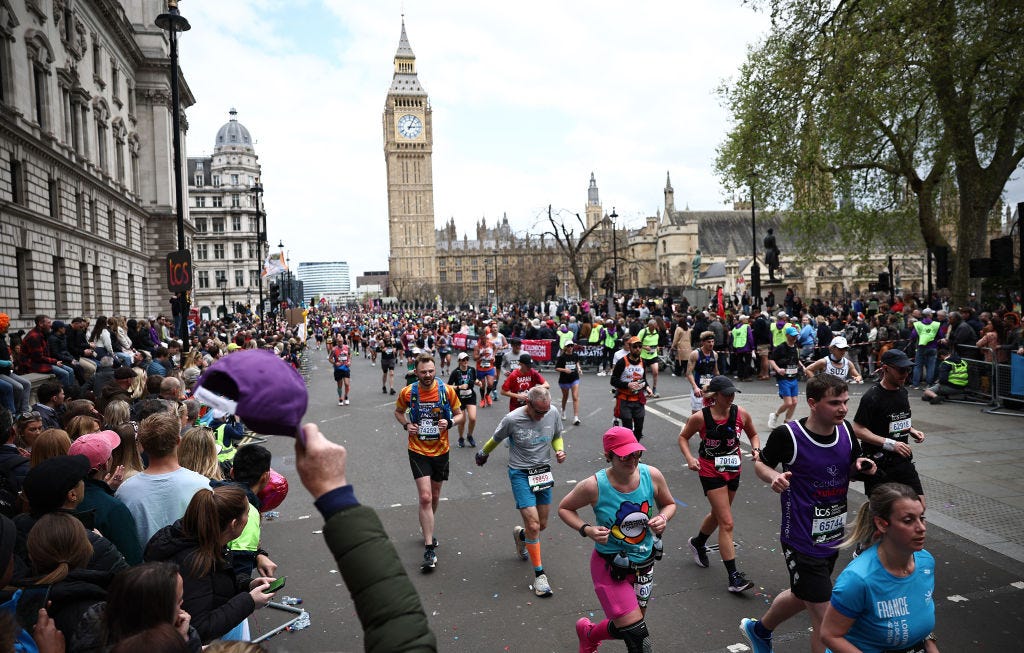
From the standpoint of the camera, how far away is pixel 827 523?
4.37 metres

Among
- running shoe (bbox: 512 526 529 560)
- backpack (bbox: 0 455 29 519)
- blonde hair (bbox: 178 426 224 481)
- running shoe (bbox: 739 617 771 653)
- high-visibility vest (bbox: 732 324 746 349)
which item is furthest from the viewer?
high-visibility vest (bbox: 732 324 746 349)

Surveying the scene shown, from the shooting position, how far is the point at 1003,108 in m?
19.0

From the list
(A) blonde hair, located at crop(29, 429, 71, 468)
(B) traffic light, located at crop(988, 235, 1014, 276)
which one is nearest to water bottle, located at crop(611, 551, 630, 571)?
(A) blonde hair, located at crop(29, 429, 71, 468)

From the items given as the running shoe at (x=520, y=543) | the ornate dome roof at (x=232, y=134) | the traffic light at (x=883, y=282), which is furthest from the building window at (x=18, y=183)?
the ornate dome roof at (x=232, y=134)

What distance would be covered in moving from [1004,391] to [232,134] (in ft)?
334

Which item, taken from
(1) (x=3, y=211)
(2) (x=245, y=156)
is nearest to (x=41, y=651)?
(1) (x=3, y=211)

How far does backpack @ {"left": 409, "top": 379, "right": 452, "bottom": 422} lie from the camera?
6.95m

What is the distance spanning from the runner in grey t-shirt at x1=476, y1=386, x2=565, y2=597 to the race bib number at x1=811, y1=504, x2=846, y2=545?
248 centimetres

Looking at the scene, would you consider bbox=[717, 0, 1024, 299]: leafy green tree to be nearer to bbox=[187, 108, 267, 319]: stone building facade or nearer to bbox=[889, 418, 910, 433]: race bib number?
bbox=[889, 418, 910, 433]: race bib number

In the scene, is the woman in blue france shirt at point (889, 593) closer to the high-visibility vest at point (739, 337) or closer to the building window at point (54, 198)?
the high-visibility vest at point (739, 337)

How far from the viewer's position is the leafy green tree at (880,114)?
55.2 ft

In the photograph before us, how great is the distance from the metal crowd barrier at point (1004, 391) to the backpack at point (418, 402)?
11.2m

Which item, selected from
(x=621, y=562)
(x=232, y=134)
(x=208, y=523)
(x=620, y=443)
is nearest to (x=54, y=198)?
(x=208, y=523)

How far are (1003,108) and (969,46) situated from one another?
340cm
